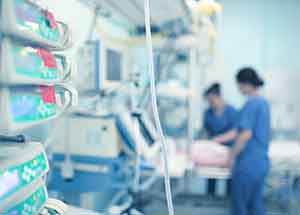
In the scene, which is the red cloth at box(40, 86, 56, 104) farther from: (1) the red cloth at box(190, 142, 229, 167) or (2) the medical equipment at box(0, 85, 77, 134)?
(1) the red cloth at box(190, 142, 229, 167)

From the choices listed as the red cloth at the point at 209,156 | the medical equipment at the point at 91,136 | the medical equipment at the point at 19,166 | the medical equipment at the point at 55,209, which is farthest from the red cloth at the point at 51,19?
the red cloth at the point at 209,156

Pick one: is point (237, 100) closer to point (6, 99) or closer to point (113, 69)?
point (113, 69)

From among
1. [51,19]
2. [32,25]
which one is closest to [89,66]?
[51,19]

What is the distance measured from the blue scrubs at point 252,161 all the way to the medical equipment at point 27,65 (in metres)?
1.77

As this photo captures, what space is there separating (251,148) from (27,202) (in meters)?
2.01

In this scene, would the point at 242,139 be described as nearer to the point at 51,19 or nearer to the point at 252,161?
the point at 252,161

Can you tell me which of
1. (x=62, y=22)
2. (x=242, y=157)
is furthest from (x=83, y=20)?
(x=242, y=157)

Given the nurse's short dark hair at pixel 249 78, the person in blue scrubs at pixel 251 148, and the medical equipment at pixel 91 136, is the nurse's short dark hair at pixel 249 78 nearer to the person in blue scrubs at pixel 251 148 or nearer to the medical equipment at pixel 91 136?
the person in blue scrubs at pixel 251 148

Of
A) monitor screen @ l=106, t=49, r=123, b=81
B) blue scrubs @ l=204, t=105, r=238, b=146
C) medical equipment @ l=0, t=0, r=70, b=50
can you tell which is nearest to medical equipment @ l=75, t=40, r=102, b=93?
monitor screen @ l=106, t=49, r=123, b=81

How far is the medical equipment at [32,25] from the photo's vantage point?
60cm

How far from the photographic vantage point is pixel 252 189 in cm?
247

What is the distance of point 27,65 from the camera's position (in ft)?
2.24

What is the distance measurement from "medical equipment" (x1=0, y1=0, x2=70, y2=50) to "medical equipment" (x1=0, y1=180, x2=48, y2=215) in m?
0.32

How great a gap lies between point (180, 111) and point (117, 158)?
5.87ft
